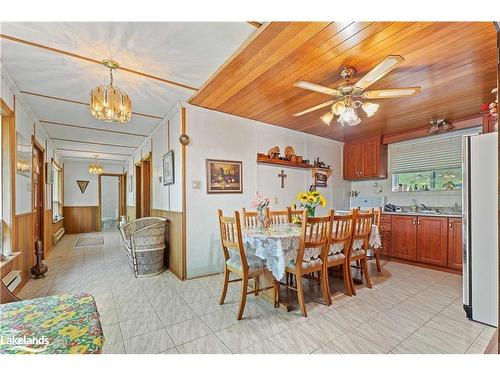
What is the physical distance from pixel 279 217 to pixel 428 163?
303 cm

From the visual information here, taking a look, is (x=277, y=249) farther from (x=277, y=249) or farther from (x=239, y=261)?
(x=239, y=261)

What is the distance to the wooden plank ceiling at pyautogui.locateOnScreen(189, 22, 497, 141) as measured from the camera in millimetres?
1656

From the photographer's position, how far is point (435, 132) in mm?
3832

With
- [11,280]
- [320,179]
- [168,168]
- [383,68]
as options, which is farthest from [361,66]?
[11,280]

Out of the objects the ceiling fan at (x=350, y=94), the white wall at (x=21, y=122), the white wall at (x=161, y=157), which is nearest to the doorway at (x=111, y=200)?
the white wall at (x=161, y=157)

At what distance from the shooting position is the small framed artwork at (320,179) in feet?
14.9

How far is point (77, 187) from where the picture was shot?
24.1 feet

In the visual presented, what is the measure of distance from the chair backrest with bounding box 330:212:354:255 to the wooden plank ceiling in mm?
1442

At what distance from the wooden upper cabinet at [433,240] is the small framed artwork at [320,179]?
5.55 feet

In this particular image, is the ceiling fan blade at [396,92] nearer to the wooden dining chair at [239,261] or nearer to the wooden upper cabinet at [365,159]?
the wooden dining chair at [239,261]

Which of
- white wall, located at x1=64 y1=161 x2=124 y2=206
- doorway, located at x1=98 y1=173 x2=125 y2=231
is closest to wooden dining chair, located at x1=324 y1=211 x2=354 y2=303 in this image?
white wall, located at x1=64 y1=161 x2=124 y2=206

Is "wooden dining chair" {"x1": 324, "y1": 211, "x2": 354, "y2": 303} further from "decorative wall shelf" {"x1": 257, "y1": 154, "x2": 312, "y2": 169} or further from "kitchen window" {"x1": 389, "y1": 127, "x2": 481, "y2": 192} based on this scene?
"kitchen window" {"x1": 389, "y1": 127, "x2": 481, "y2": 192}
